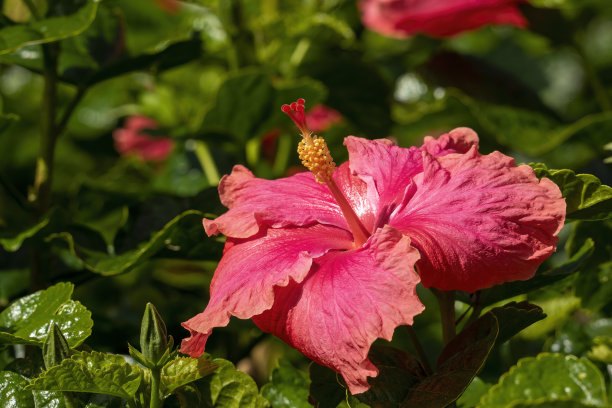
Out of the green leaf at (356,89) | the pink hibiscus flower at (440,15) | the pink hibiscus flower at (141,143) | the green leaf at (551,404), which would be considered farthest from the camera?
the pink hibiscus flower at (141,143)

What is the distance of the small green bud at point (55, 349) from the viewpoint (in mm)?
717

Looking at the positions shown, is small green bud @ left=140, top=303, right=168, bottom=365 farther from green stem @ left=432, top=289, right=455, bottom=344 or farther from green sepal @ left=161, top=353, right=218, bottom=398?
green stem @ left=432, top=289, right=455, bottom=344

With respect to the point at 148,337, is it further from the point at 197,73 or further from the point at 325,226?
the point at 197,73

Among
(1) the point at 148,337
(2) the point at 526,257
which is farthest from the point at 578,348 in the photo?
(1) the point at 148,337

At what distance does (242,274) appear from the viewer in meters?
0.77

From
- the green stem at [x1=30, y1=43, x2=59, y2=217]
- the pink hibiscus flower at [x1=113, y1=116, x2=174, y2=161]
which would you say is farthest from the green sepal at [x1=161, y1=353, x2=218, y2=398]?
the pink hibiscus flower at [x1=113, y1=116, x2=174, y2=161]

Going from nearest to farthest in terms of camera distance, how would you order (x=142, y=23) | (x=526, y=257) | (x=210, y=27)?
(x=526, y=257) → (x=210, y=27) → (x=142, y=23)

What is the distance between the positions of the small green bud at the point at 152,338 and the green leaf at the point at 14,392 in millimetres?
168

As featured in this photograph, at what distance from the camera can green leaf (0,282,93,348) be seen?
0.79 meters

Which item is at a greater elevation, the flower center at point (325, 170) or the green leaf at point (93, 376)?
the flower center at point (325, 170)

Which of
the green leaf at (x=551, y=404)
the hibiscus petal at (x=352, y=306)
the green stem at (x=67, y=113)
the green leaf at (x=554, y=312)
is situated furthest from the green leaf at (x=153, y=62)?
the green leaf at (x=551, y=404)

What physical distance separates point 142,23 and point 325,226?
4.44 ft

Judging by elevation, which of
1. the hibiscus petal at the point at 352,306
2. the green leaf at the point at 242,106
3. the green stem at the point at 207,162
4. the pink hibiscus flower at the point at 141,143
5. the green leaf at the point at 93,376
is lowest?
the pink hibiscus flower at the point at 141,143

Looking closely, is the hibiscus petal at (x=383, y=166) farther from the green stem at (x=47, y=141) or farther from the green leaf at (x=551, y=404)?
the green stem at (x=47, y=141)
